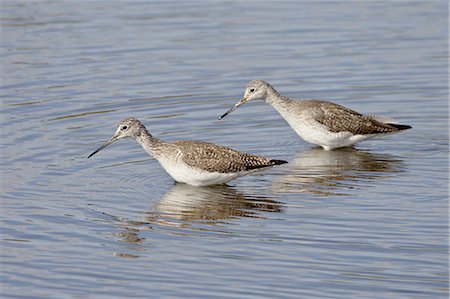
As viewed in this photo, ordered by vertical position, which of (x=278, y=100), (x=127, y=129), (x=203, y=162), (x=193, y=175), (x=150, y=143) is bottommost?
(x=193, y=175)

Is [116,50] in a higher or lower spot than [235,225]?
higher

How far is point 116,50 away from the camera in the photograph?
2162cm

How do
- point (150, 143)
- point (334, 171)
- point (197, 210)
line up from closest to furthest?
point (197, 210)
point (150, 143)
point (334, 171)

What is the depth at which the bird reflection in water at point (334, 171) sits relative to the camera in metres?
14.3

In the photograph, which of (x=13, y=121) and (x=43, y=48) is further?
(x=43, y=48)

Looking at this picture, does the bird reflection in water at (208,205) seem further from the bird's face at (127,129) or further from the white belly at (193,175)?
the bird's face at (127,129)

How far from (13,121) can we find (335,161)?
5054 millimetres

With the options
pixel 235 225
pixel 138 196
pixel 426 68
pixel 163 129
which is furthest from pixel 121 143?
pixel 426 68

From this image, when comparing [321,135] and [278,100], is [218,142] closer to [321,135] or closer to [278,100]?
[278,100]

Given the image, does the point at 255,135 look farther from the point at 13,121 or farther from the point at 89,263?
the point at 89,263

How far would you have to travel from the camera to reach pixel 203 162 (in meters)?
14.3

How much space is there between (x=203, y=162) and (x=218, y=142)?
216cm

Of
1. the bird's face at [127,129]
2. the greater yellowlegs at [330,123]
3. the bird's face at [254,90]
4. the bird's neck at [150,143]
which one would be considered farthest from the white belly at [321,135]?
the bird's face at [127,129]

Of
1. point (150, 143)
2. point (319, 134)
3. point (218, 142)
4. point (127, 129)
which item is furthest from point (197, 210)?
point (319, 134)
